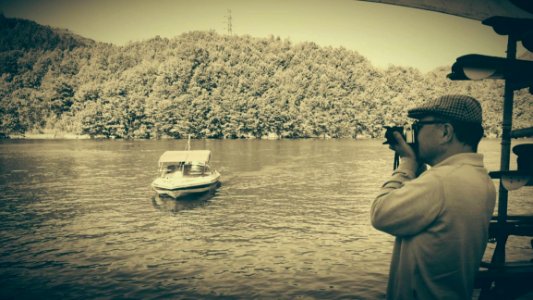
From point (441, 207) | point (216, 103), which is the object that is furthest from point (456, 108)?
point (216, 103)

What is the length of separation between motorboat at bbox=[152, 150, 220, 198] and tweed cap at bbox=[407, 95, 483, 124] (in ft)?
86.8

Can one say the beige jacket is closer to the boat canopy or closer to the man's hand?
the man's hand

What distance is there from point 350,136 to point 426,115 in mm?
165306

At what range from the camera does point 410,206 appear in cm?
255

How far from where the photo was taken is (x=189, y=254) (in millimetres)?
16656

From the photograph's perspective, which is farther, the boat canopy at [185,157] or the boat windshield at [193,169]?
the boat windshield at [193,169]

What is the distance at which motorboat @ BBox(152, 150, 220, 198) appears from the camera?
2815 cm

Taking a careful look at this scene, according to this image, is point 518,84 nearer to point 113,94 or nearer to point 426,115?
point 426,115

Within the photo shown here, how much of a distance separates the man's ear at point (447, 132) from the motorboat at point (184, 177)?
2645 cm

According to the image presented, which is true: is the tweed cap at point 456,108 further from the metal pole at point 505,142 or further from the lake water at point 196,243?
the lake water at point 196,243

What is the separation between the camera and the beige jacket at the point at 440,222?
2559 mm

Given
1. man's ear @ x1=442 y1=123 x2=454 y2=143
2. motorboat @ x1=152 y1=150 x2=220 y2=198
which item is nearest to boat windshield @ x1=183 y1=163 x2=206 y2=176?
motorboat @ x1=152 y1=150 x2=220 y2=198

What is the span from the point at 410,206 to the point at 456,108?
82 cm

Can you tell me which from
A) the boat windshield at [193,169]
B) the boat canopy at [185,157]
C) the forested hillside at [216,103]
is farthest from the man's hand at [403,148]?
the forested hillside at [216,103]
